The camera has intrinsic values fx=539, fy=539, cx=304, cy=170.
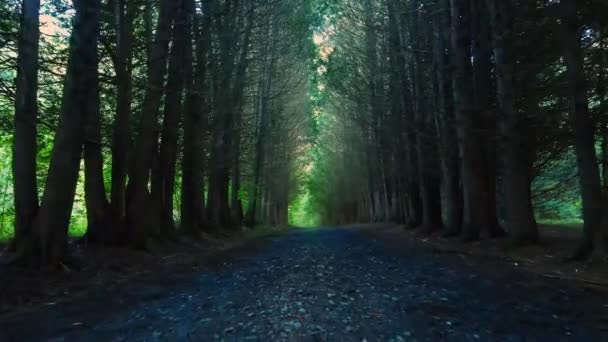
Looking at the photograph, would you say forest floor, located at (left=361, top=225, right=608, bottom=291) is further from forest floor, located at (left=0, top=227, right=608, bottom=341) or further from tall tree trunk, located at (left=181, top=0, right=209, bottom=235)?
tall tree trunk, located at (left=181, top=0, right=209, bottom=235)

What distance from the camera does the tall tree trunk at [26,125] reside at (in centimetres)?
1030

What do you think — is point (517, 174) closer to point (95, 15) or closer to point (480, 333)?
point (480, 333)

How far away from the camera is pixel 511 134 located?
12.4 meters

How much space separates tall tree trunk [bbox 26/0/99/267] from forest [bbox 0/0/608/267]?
3 cm

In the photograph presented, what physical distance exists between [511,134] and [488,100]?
10.8ft

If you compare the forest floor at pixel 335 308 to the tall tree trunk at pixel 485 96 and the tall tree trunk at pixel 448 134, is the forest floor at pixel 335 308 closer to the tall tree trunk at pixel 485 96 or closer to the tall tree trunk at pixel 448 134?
the tall tree trunk at pixel 485 96

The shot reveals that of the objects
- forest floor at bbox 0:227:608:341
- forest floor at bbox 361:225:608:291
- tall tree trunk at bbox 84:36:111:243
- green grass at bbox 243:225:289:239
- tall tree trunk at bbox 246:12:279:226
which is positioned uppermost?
tall tree trunk at bbox 246:12:279:226

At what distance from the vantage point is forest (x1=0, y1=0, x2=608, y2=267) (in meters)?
9.85

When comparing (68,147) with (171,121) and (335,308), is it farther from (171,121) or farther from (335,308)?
(171,121)

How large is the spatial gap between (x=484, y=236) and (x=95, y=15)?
36.2 feet

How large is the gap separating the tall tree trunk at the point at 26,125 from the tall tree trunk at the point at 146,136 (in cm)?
302

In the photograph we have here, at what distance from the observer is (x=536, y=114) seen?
11.1 metres

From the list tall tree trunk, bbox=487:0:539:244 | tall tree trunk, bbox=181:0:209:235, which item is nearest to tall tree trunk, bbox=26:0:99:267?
tall tree trunk, bbox=181:0:209:235

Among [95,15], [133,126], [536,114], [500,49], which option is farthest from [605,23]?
[133,126]
